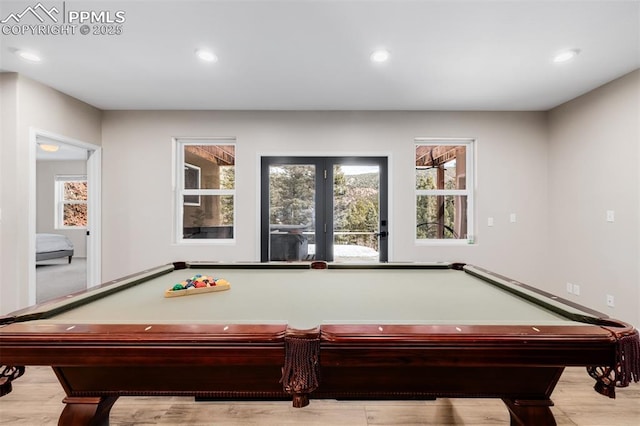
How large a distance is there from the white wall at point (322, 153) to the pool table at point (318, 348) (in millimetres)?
2621

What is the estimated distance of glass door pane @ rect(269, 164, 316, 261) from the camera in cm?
407

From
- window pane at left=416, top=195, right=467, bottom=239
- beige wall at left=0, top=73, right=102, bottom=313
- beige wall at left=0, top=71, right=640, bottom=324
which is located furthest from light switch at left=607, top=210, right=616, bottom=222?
beige wall at left=0, top=73, right=102, bottom=313

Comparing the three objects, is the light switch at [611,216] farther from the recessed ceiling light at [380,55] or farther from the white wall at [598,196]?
the recessed ceiling light at [380,55]

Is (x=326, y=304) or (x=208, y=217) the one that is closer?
(x=326, y=304)

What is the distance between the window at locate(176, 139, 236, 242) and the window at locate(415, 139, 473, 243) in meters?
2.53

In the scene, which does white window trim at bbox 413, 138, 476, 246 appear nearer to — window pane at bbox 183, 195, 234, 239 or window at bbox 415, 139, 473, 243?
window at bbox 415, 139, 473, 243

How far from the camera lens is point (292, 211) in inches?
161

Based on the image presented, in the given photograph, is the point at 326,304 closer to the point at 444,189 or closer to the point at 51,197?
the point at 444,189

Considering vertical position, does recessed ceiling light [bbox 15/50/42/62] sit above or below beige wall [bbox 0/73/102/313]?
above

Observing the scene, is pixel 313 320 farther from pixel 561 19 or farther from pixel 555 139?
pixel 555 139

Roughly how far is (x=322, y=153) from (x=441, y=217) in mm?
1815

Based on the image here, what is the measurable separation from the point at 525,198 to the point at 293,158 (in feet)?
9.90

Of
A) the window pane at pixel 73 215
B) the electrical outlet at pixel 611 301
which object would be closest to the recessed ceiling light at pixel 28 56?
the electrical outlet at pixel 611 301

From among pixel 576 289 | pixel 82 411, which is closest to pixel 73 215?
pixel 82 411
